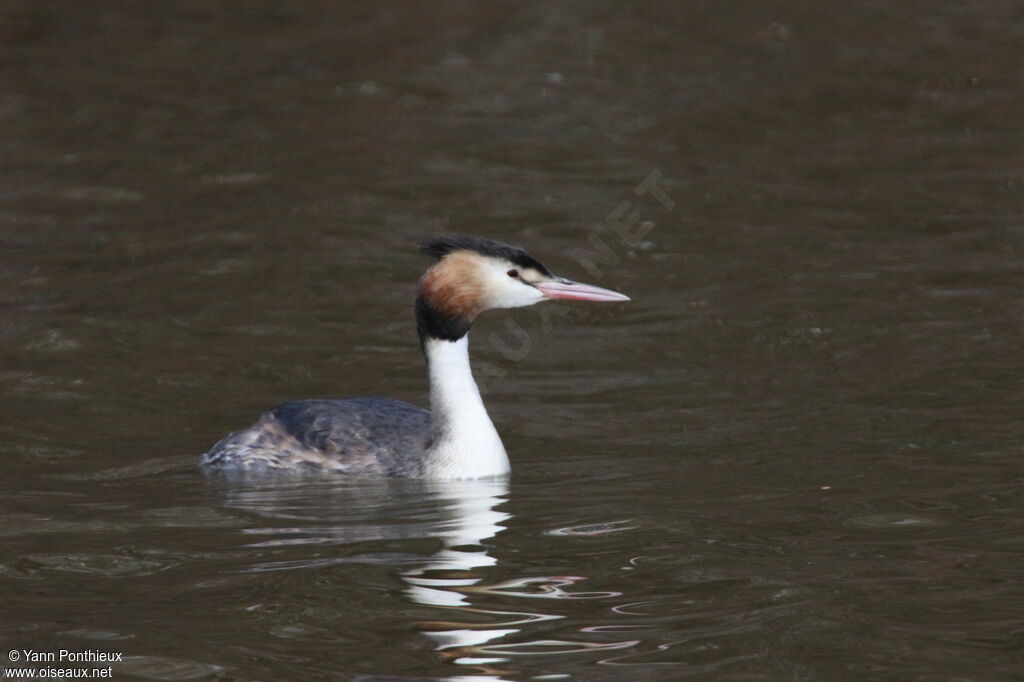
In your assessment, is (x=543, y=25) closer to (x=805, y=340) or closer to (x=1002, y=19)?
(x=1002, y=19)

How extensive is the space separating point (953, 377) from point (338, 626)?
5029 millimetres

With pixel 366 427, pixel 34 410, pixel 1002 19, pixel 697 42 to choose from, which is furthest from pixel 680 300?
pixel 1002 19

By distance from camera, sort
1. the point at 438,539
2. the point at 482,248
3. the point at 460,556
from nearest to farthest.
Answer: the point at 460,556
the point at 438,539
the point at 482,248

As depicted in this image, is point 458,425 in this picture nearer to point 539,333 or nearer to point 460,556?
point 460,556

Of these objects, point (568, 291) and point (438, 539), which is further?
point (568, 291)

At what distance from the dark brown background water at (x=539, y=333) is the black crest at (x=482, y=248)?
1083mm

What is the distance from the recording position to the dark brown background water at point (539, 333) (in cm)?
610

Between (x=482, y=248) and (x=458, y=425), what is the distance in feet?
2.90

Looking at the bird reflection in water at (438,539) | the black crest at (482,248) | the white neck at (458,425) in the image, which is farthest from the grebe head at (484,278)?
the bird reflection in water at (438,539)

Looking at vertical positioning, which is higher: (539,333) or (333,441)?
(539,333)

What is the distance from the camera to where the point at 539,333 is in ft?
38.7

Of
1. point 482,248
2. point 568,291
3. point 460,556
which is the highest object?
point 482,248

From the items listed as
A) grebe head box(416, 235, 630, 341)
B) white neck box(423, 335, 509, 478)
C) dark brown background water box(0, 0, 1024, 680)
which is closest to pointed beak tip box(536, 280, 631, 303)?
grebe head box(416, 235, 630, 341)

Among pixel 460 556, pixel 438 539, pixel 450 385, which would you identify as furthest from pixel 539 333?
pixel 460 556
